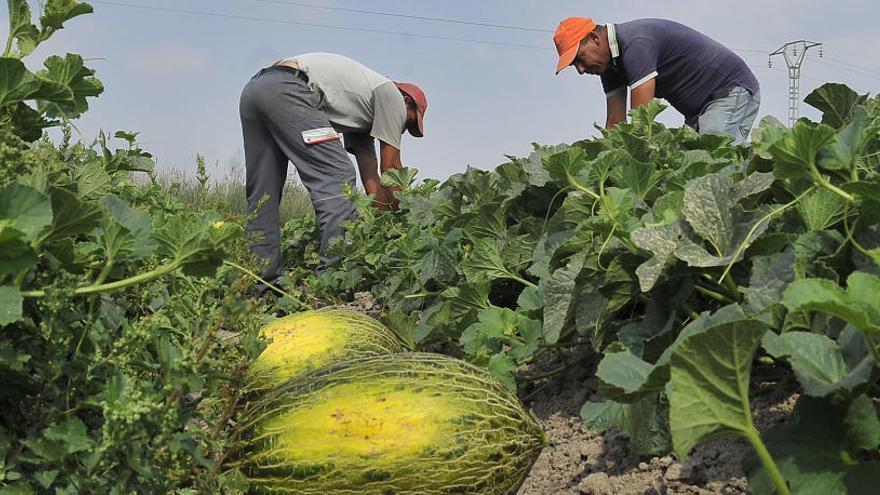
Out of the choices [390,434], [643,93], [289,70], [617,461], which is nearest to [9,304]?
[390,434]

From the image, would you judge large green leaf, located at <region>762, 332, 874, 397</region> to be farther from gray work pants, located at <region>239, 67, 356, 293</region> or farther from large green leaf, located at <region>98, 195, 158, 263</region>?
gray work pants, located at <region>239, 67, 356, 293</region>

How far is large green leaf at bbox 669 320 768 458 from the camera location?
4.06 ft

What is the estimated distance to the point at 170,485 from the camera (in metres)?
1.63

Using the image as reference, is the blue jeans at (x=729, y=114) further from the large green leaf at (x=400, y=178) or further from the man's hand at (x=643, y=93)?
the large green leaf at (x=400, y=178)

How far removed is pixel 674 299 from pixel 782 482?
78 centimetres

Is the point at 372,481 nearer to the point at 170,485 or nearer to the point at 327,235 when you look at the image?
the point at 170,485

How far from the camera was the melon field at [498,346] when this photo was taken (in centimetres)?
139

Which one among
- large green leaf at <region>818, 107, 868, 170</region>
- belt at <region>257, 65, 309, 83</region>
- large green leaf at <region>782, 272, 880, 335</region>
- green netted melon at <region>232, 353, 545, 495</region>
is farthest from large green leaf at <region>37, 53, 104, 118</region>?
belt at <region>257, 65, 309, 83</region>

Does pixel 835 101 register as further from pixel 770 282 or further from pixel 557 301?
pixel 557 301

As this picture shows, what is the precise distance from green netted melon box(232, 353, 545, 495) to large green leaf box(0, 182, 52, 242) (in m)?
0.86

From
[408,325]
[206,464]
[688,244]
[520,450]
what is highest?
[688,244]

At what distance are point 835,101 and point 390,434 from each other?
1709 millimetres

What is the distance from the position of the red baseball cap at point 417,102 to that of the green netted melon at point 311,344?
4335mm

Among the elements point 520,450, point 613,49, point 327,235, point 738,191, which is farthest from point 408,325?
point 613,49
